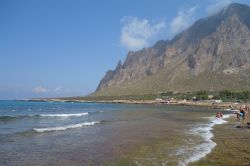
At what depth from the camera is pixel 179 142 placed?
26.8 meters

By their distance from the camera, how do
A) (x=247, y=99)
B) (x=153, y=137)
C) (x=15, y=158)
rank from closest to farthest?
(x=15, y=158)
(x=153, y=137)
(x=247, y=99)

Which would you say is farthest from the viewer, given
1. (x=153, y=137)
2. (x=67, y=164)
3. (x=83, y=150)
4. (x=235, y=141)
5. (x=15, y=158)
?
(x=153, y=137)

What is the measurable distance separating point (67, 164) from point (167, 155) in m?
5.90

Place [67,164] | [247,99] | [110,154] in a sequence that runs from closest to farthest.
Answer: [67,164] < [110,154] < [247,99]

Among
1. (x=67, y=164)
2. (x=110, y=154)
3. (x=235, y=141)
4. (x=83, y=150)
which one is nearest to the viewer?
(x=67, y=164)

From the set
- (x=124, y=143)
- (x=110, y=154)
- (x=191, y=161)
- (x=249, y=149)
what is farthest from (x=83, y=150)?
(x=249, y=149)

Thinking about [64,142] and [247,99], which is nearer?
[64,142]

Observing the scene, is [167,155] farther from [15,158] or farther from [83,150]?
[15,158]

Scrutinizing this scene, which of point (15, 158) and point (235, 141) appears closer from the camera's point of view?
point (15, 158)

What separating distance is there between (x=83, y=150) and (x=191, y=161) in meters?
7.57

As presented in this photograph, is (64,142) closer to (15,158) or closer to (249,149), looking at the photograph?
(15,158)

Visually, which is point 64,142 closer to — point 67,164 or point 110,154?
point 110,154

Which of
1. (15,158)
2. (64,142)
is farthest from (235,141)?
(15,158)

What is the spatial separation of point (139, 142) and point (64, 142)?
18.8 ft
